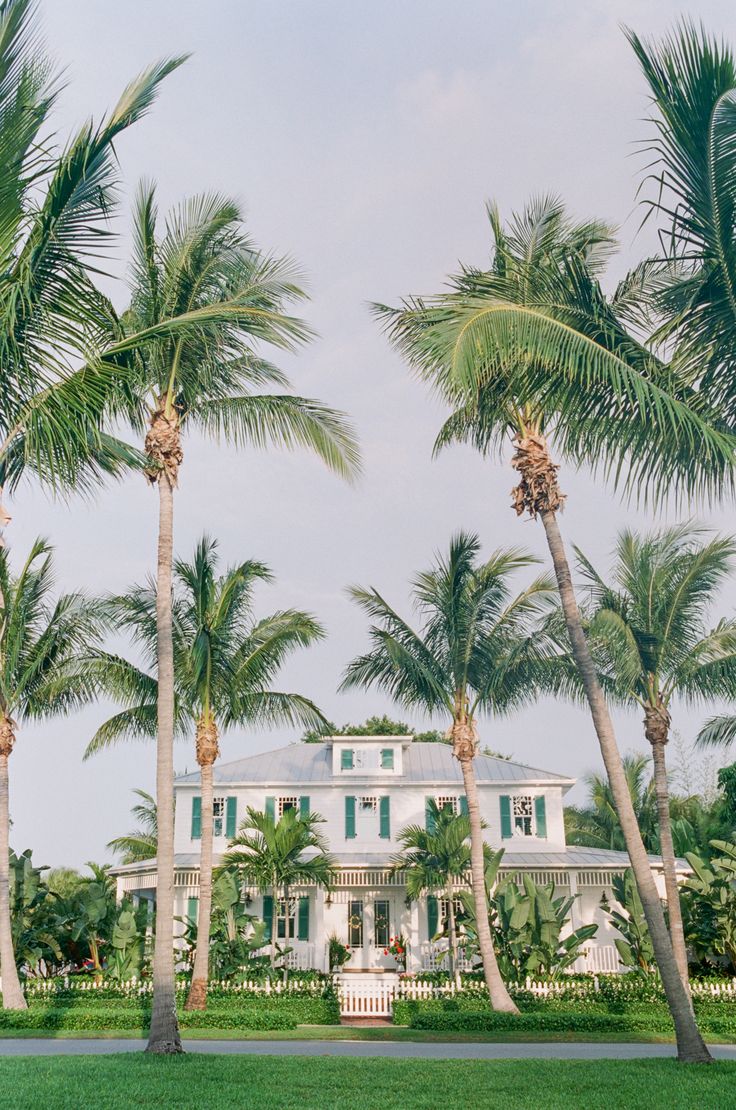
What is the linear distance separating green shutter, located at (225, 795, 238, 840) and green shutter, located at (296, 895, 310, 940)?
10.2 feet

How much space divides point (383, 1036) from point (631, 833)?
8.54m

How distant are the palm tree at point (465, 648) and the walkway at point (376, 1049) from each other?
15.9 ft

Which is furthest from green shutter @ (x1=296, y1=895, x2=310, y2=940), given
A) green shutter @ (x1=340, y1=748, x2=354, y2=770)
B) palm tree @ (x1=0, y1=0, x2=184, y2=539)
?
palm tree @ (x1=0, y1=0, x2=184, y2=539)

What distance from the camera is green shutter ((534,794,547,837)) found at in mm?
28938

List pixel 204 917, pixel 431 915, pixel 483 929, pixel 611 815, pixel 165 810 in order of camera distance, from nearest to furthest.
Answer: pixel 165 810, pixel 483 929, pixel 204 917, pixel 431 915, pixel 611 815

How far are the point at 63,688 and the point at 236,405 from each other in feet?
28.6

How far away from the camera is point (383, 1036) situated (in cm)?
1827

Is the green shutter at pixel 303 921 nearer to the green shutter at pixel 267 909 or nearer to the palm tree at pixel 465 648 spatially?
the green shutter at pixel 267 909

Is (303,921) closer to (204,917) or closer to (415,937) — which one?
(415,937)

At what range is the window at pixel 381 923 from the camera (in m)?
28.0

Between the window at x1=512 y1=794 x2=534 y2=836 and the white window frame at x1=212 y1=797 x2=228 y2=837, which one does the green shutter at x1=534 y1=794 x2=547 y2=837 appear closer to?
the window at x1=512 y1=794 x2=534 y2=836

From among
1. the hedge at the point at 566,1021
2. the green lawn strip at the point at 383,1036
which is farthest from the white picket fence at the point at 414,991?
the green lawn strip at the point at 383,1036

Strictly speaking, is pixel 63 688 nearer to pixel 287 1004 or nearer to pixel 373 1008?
pixel 287 1004

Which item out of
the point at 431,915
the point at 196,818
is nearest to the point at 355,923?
the point at 431,915
